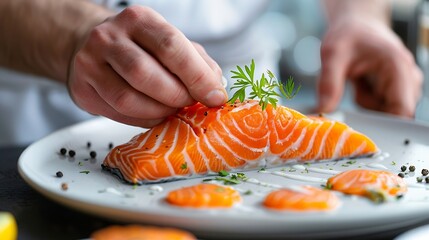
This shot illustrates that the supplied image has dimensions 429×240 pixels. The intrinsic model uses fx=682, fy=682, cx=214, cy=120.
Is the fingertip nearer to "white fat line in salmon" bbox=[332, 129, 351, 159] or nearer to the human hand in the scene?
the human hand

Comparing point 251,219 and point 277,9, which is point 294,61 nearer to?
point 277,9

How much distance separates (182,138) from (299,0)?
7.24m

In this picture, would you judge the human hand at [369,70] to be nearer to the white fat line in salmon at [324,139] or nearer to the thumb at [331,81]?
the thumb at [331,81]

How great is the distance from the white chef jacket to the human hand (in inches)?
17.9

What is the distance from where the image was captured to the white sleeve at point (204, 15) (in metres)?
2.98

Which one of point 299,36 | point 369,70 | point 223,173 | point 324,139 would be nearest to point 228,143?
point 223,173

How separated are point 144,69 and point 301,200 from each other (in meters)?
0.55

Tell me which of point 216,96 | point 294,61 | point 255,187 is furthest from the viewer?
point 294,61

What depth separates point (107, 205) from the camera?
4.79ft

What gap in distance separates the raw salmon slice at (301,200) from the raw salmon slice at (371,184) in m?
0.09

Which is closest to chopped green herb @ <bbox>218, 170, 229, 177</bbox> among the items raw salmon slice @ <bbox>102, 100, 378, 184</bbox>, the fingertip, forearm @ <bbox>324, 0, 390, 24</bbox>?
raw salmon slice @ <bbox>102, 100, 378, 184</bbox>

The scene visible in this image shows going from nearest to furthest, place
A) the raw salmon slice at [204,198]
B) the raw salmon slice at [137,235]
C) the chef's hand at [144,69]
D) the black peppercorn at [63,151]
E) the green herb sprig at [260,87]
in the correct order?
the raw salmon slice at [137,235] < the raw salmon slice at [204,198] < the chef's hand at [144,69] < the green herb sprig at [260,87] < the black peppercorn at [63,151]

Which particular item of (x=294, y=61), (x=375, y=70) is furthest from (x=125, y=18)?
(x=294, y=61)

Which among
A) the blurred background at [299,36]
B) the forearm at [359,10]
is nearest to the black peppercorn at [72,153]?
the forearm at [359,10]
